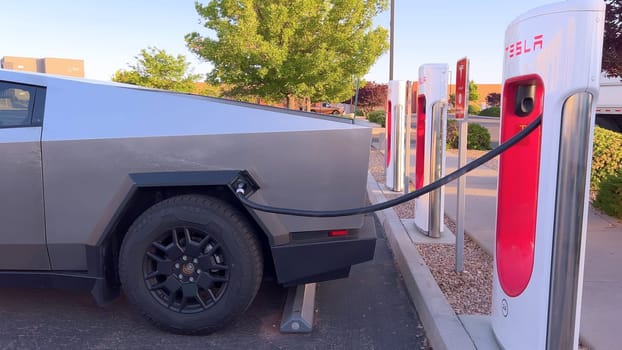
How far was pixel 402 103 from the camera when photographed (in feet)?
27.6

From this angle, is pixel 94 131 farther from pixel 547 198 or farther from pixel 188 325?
pixel 547 198

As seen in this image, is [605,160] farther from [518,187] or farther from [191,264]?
[191,264]

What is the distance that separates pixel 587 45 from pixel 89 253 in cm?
315

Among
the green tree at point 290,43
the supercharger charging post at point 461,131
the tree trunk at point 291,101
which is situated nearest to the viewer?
the supercharger charging post at point 461,131

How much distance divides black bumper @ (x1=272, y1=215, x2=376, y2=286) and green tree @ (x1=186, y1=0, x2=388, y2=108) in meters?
11.8

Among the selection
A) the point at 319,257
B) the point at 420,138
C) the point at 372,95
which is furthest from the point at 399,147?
the point at 372,95

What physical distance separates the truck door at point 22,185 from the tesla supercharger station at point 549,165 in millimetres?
2978

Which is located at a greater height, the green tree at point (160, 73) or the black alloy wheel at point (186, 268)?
the green tree at point (160, 73)

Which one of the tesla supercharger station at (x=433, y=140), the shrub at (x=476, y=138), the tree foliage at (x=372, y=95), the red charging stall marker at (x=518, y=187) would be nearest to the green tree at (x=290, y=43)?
the shrub at (x=476, y=138)

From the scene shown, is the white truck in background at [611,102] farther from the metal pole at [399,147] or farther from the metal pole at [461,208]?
the metal pole at [461,208]

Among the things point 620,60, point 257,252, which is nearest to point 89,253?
point 257,252

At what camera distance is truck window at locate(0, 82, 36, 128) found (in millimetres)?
3344

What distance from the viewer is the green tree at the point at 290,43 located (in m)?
14.6

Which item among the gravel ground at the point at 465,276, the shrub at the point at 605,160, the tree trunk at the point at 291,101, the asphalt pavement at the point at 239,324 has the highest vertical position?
the tree trunk at the point at 291,101
